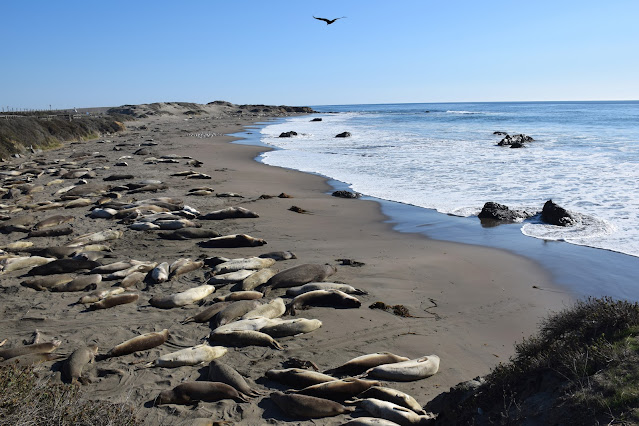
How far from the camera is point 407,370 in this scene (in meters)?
4.43

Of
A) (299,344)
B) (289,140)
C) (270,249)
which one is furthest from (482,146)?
(299,344)

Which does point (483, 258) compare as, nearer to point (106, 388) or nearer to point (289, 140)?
point (106, 388)

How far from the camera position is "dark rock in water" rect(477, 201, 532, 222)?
35.2 feet

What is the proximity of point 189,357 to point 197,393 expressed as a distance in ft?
2.16

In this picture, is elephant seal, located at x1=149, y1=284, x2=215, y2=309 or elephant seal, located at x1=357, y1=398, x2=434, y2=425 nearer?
elephant seal, located at x1=357, y1=398, x2=434, y2=425

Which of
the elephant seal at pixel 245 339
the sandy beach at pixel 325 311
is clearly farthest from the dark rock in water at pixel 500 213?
the elephant seal at pixel 245 339

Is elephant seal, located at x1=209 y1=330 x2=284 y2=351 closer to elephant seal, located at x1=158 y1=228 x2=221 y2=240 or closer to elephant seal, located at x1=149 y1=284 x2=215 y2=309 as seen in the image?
elephant seal, located at x1=149 y1=284 x2=215 y2=309

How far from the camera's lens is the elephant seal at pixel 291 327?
532 cm

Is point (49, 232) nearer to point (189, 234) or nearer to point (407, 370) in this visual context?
point (189, 234)

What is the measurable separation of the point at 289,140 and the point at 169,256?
25321 mm

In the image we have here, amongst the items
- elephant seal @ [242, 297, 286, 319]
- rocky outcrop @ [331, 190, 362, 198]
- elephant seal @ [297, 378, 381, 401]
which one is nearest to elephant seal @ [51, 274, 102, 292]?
elephant seal @ [242, 297, 286, 319]

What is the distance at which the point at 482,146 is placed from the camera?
27.7m

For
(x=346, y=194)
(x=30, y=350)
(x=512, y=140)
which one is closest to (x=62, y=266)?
A: (x=30, y=350)

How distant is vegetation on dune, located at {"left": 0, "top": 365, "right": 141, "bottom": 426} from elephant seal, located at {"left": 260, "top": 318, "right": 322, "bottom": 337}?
1.81 metres
